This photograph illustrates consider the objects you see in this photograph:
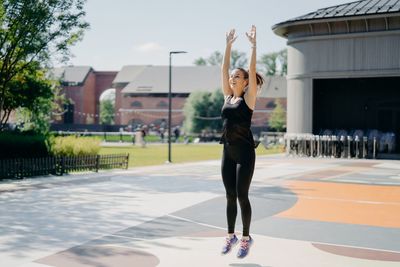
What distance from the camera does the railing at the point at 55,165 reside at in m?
15.4

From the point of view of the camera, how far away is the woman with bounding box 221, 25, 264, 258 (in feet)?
19.2

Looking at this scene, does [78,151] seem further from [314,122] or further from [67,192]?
[314,122]

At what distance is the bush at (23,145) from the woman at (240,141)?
1209 centimetres

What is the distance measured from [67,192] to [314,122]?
65.9ft

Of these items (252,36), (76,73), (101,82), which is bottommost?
(252,36)

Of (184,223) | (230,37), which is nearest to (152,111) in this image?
(184,223)

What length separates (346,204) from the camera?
10984 millimetres

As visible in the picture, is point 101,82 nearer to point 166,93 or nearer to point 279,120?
point 166,93

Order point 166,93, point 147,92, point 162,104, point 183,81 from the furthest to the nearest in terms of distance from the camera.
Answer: point 183,81 < point 147,92 < point 162,104 < point 166,93

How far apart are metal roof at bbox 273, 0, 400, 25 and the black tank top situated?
23122 mm

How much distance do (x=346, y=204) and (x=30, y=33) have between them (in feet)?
39.5

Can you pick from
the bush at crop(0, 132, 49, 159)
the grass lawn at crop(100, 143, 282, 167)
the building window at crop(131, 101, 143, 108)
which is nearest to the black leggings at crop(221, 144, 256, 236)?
the bush at crop(0, 132, 49, 159)

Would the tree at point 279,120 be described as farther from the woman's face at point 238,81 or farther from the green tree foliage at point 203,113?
the woman's face at point 238,81

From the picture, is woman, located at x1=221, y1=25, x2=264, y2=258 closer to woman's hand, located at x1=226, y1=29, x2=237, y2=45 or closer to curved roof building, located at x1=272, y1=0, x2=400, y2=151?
woman's hand, located at x1=226, y1=29, x2=237, y2=45
